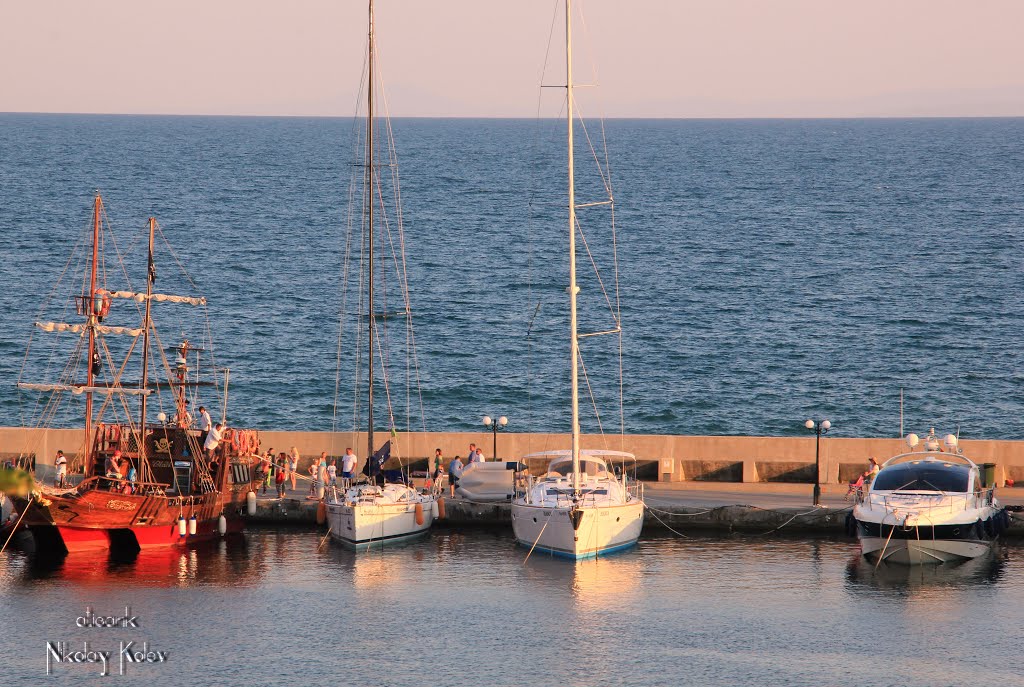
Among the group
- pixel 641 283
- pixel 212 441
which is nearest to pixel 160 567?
pixel 212 441

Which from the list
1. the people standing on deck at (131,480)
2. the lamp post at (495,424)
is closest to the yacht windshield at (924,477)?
the lamp post at (495,424)

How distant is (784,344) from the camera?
78.9 meters

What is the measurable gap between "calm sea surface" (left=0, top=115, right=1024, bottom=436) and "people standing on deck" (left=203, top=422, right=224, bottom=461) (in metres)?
13.5

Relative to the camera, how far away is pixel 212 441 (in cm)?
4141

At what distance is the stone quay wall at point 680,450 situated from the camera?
44406 millimetres

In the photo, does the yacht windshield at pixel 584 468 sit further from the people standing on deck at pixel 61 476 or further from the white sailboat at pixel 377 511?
the people standing on deck at pixel 61 476

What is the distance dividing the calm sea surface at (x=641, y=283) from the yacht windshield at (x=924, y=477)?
56.4 ft

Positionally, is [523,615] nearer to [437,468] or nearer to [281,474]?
[437,468]

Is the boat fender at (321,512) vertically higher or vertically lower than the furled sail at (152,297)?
lower

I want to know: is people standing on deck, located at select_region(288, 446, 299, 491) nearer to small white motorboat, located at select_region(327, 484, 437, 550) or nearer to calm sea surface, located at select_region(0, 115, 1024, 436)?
small white motorboat, located at select_region(327, 484, 437, 550)

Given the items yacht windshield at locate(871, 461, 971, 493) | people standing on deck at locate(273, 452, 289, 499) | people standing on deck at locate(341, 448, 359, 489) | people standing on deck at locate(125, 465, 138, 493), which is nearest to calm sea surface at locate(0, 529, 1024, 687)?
people standing on deck at locate(125, 465, 138, 493)

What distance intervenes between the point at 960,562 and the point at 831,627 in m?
7.21

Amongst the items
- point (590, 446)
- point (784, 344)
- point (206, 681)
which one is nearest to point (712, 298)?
point (784, 344)

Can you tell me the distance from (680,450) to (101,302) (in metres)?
18.9
